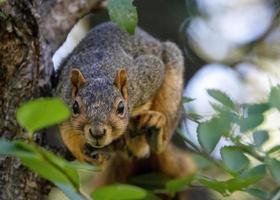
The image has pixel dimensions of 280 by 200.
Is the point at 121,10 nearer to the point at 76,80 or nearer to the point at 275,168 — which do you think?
the point at 275,168

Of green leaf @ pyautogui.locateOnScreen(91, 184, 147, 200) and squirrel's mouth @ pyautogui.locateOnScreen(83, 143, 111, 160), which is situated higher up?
green leaf @ pyautogui.locateOnScreen(91, 184, 147, 200)

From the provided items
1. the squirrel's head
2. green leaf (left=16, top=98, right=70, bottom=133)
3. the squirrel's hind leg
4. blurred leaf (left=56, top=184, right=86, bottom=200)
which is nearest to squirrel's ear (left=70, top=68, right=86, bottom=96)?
the squirrel's head

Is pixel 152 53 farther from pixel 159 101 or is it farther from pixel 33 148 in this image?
pixel 33 148

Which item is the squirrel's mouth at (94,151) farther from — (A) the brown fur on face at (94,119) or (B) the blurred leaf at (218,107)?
(B) the blurred leaf at (218,107)

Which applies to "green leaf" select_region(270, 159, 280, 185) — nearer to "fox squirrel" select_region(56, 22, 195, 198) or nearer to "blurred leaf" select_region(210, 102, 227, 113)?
"blurred leaf" select_region(210, 102, 227, 113)

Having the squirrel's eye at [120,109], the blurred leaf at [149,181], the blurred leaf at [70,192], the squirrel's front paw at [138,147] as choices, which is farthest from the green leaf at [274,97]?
the squirrel's front paw at [138,147]

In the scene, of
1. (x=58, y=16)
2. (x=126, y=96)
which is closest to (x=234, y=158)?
(x=126, y=96)
